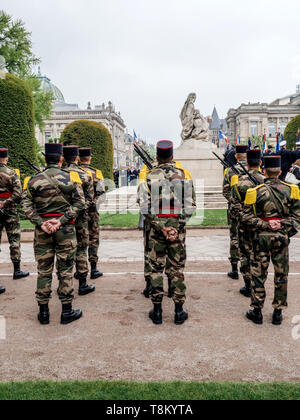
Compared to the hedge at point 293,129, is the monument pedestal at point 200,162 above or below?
below

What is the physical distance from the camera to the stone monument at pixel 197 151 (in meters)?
19.6

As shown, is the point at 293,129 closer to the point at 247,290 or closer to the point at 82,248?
the point at 247,290

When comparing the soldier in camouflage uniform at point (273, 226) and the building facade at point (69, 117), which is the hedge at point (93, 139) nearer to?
the soldier in camouflage uniform at point (273, 226)

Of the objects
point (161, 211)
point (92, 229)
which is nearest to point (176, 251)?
point (161, 211)

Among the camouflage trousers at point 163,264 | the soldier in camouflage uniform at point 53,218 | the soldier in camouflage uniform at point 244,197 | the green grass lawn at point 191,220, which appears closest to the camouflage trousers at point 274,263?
the soldier in camouflage uniform at point 244,197

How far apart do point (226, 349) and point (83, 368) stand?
5.32 ft

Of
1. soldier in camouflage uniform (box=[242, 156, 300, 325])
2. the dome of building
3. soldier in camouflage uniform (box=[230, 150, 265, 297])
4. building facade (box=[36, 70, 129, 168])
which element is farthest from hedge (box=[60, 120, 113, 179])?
the dome of building

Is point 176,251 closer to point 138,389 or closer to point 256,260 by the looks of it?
point 256,260

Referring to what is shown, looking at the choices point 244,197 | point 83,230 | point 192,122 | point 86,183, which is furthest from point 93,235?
point 192,122

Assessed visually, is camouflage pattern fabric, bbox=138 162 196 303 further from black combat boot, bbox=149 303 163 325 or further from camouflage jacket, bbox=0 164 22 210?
camouflage jacket, bbox=0 164 22 210

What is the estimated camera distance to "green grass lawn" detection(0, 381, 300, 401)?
9.17ft

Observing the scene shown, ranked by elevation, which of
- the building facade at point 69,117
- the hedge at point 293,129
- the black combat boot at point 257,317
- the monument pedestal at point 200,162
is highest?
the building facade at point 69,117

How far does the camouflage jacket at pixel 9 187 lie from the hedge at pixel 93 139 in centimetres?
1592

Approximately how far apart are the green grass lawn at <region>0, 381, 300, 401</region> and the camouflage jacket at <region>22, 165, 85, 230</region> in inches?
80.2
